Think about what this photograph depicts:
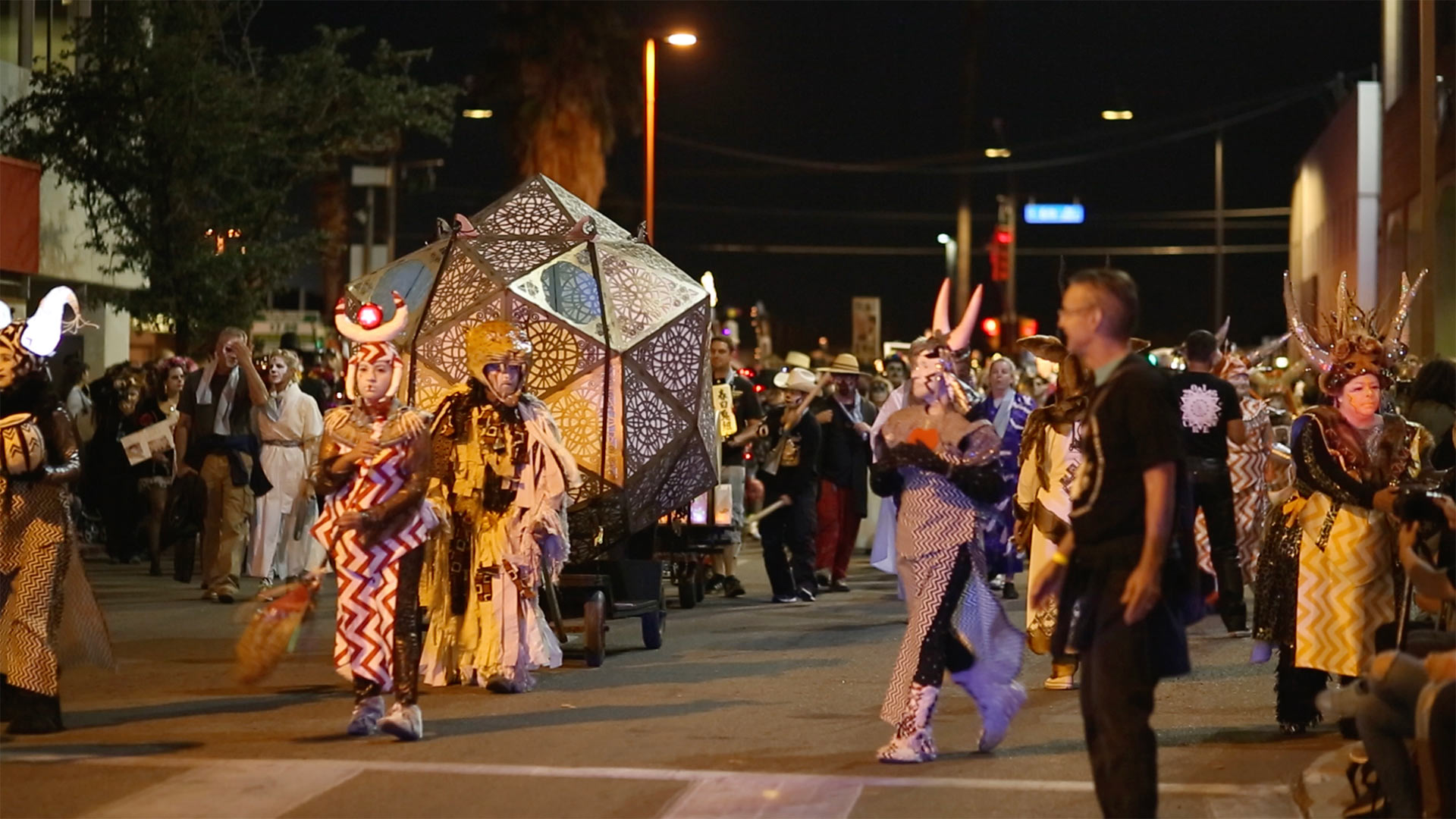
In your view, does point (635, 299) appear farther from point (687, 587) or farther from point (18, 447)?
point (18, 447)

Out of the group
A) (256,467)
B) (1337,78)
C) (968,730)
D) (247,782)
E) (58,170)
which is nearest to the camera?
(247,782)

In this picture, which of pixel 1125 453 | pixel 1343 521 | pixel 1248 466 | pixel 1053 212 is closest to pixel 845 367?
pixel 1248 466

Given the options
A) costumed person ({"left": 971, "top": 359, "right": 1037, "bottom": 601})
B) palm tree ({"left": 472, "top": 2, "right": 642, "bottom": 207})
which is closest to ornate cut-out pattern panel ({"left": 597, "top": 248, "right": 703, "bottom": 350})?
costumed person ({"left": 971, "top": 359, "right": 1037, "bottom": 601})

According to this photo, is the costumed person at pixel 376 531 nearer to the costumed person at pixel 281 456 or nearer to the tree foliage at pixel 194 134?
the costumed person at pixel 281 456

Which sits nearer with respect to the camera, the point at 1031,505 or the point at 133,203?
the point at 1031,505

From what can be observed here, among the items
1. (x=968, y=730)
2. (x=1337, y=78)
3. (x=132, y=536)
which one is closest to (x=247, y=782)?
(x=968, y=730)

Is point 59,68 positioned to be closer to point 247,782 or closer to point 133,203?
point 133,203

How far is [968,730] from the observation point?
9.70 meters

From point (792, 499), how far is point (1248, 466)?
403cm

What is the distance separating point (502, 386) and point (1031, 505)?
3134 mm

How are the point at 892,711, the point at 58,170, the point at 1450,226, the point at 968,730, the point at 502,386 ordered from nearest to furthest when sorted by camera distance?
the point at 892,711 < the point at 968,730 < the point at 502,386 < the point at 58,170 < the point at 1450,226

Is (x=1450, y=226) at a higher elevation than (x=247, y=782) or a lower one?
higher

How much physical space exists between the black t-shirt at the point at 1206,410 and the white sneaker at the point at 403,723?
4930mm

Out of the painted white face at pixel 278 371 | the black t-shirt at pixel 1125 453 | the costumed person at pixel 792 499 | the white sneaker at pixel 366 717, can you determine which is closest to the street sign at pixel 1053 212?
the costumed person at pixel 792 499
